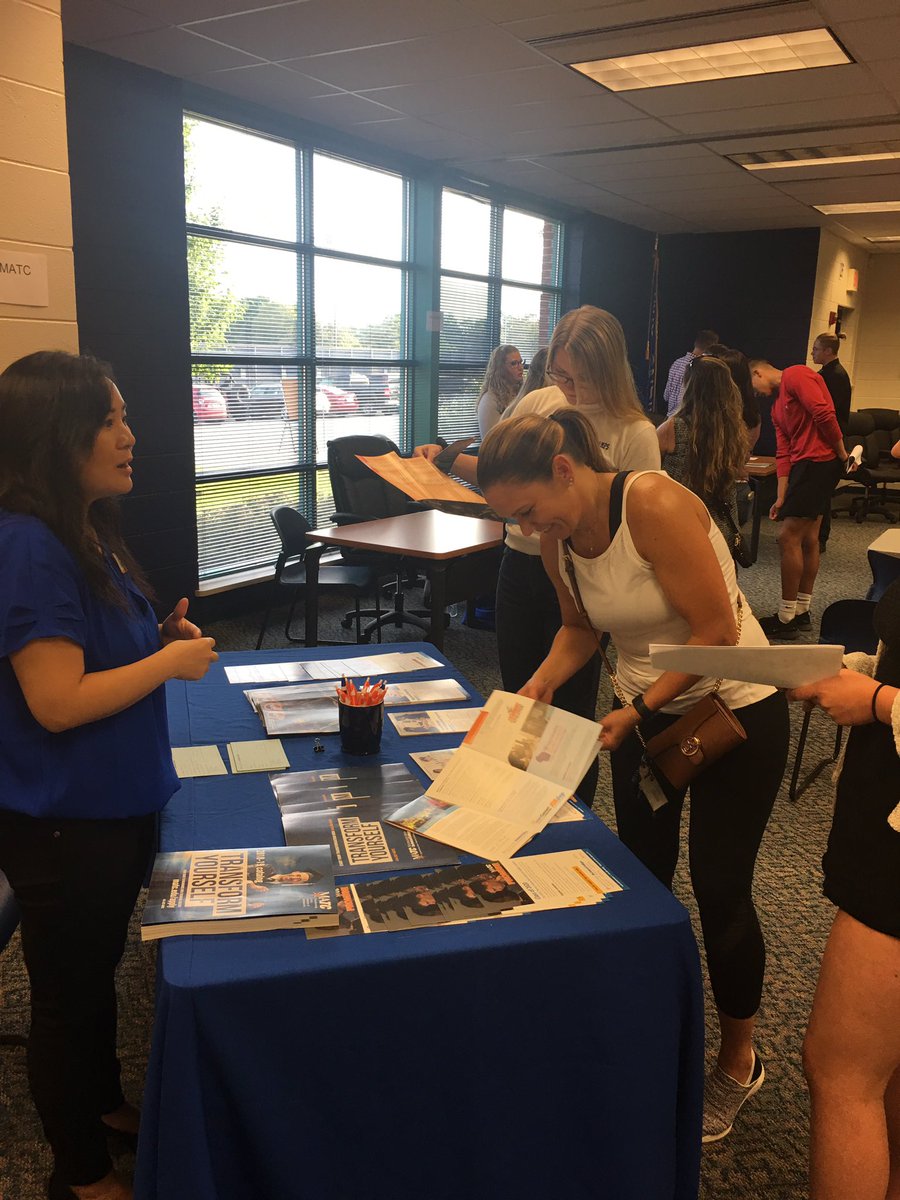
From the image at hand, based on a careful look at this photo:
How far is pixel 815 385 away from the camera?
5.42 m

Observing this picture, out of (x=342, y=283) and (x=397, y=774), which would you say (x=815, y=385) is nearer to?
(x=342, y=283)

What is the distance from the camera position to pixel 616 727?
5.35 ft

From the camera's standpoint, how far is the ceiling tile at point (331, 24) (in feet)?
12.3

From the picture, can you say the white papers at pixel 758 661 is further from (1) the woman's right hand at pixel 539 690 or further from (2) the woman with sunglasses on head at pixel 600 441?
(2) the woman with sunglasses on head at pixel 600 441

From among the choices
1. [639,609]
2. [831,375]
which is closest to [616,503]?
[639,609]

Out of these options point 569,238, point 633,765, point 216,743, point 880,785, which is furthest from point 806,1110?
point 569,238

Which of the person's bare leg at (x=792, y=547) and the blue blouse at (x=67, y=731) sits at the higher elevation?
the blue blouse at (x=67, y=731)

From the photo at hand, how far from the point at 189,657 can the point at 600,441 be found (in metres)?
1.43

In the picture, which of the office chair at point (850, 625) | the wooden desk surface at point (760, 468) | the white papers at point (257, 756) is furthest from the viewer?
the wooden desk surface at point (760, 468)

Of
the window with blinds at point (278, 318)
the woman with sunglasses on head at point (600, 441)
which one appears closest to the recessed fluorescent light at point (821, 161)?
the window with blinds at point (278, 318)

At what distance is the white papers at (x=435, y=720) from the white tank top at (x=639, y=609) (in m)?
0.33

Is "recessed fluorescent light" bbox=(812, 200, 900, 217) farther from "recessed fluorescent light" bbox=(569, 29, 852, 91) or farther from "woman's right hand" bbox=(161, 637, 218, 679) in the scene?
"woman's right hand" bbox=(161, 637, 218, 679)

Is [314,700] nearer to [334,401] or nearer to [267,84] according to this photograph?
[267,84]

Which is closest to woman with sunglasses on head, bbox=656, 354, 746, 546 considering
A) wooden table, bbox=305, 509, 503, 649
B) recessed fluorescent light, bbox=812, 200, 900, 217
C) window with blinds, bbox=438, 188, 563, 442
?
wooden table, bbox=305, 509, 503, 649
